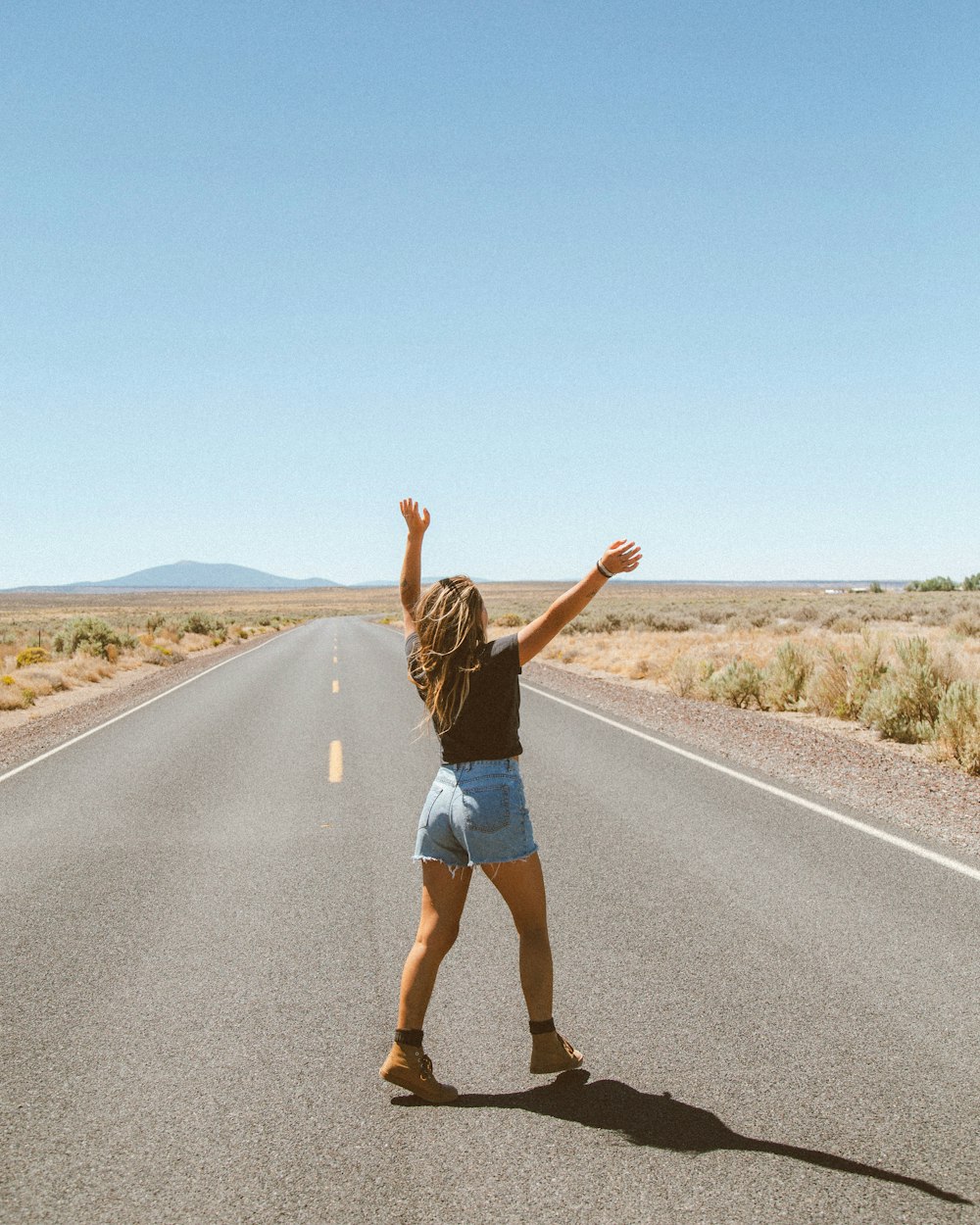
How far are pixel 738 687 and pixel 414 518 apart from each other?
14.2 meters

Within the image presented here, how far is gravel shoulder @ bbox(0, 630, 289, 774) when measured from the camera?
1289 cm

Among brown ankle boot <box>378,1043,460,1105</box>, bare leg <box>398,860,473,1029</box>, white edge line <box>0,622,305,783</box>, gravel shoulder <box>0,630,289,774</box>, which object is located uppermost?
bare leg <box>398,860,473,1029</box>

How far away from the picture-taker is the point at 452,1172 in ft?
9.59

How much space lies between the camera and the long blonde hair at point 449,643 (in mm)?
3279

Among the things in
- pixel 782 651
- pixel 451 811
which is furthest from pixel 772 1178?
pixel 782 651

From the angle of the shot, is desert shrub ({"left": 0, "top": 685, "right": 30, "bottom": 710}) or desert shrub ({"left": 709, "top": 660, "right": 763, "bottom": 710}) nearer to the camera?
desert shrub ({"left": 709, "top": 660, "right": 763, "bottom": 710})

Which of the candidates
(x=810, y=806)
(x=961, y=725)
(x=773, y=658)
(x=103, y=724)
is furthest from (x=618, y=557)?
(x=773, y=658)

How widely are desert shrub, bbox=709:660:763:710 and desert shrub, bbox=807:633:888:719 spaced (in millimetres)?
1036

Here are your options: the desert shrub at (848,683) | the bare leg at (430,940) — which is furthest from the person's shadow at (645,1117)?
the desert shrub at (848,683)

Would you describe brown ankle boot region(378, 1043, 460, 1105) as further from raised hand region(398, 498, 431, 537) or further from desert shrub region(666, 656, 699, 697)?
desert shrub region(666, 656, 699, 697)

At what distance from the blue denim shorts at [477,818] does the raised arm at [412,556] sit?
0.68 meters

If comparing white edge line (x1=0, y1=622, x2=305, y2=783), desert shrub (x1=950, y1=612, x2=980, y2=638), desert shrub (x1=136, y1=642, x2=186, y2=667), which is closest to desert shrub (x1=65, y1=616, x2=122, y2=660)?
desert shrub (x1=136, y1=642, x2=186, y2=667)

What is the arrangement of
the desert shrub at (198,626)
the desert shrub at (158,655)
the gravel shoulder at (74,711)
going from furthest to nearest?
the desert shrub at (198,626), the desert shrub at (158,655), the gravel shoulder at (74,711)

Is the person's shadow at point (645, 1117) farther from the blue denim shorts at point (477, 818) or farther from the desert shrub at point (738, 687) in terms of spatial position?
the desert shrub at point (738, 687)
